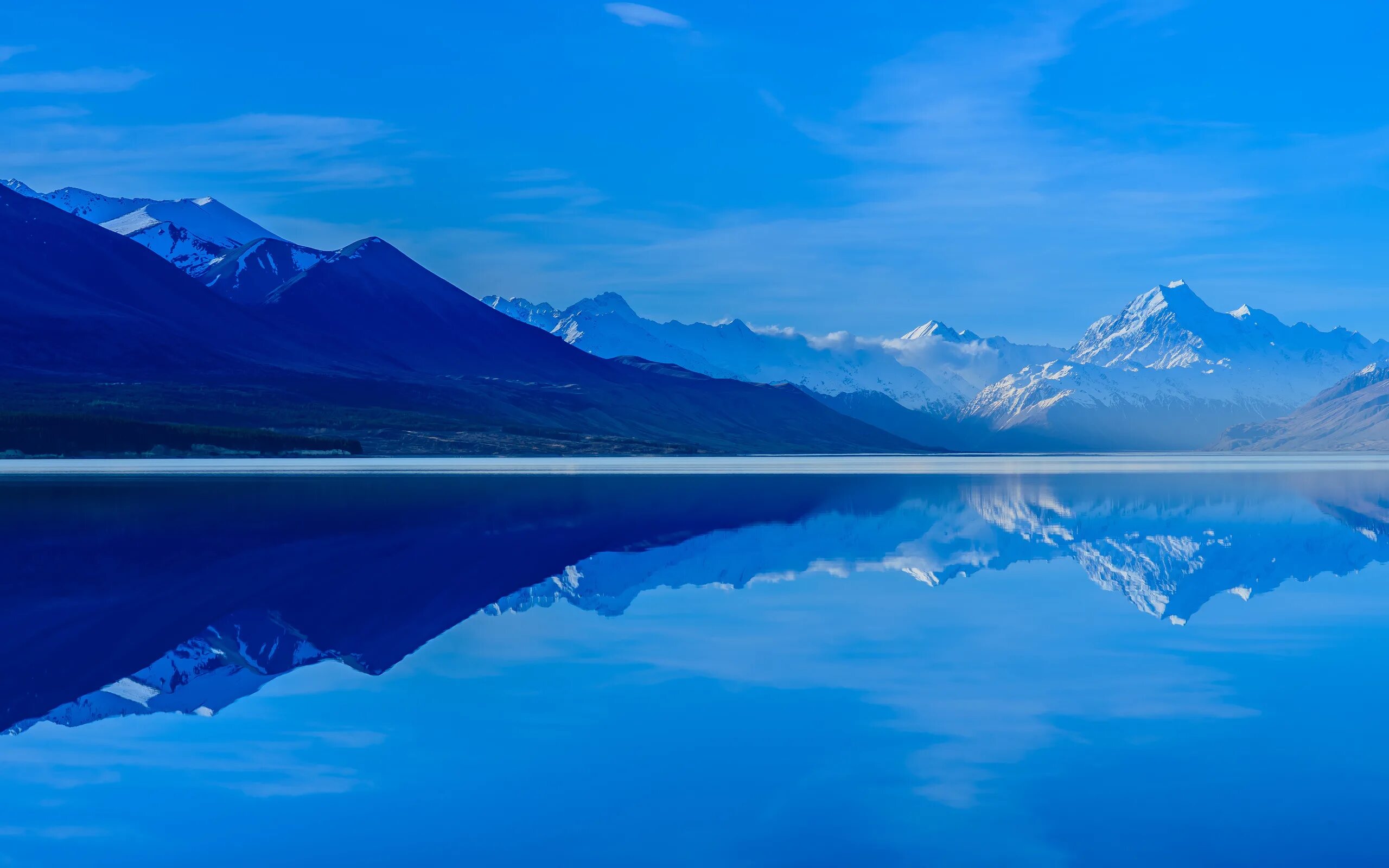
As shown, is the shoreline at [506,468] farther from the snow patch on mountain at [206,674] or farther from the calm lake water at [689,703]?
the snow patch on mountain at [206,674]

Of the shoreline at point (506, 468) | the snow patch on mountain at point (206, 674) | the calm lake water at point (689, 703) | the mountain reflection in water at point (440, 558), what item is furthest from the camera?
the shoreline at point (506, 468)

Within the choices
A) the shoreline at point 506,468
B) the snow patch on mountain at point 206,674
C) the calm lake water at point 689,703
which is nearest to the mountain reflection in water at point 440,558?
the snow patch on mountain at point 206,674

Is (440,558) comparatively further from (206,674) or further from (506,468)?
(506,468)

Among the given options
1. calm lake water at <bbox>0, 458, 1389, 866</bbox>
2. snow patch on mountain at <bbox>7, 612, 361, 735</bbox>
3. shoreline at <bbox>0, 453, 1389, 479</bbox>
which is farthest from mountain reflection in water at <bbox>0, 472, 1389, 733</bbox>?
shoreline at <bbox>0, 453, 1389, 479</bbox>

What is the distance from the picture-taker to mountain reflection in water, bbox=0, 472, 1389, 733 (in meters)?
21.9

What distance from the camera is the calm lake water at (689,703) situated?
1296 cm

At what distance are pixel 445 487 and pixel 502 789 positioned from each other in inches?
2709

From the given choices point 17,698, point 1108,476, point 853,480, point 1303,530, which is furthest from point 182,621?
point 1108,476

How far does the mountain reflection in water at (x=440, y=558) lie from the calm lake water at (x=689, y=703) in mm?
191

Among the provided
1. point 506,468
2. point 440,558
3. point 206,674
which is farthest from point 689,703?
point 506,468

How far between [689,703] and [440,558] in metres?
18.7

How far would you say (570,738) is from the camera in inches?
656

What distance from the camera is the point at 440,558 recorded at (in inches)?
1419

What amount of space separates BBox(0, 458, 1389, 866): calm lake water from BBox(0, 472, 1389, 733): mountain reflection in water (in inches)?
7.5
